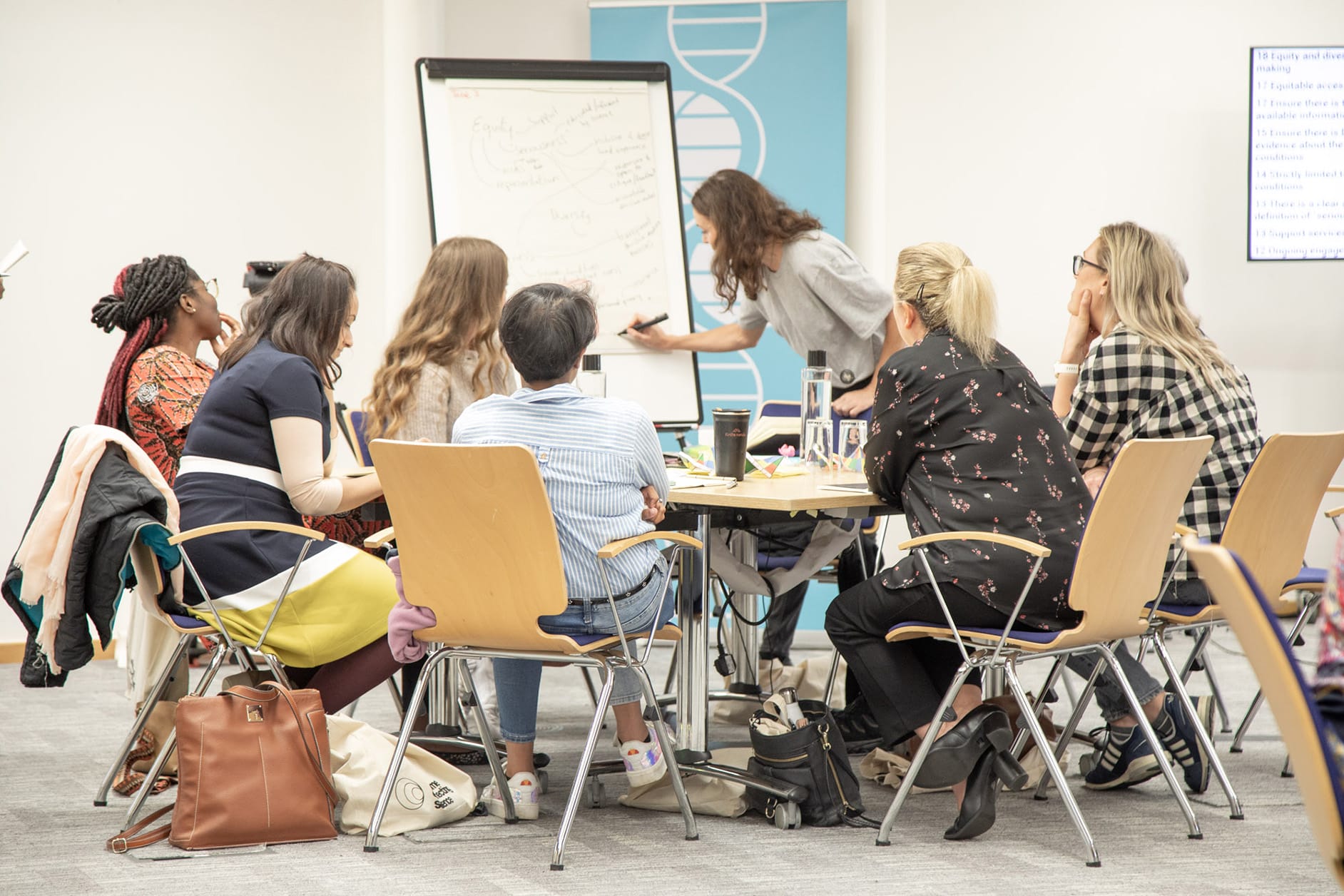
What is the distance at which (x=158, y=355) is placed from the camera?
3.48 meters

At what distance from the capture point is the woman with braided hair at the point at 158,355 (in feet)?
11.3

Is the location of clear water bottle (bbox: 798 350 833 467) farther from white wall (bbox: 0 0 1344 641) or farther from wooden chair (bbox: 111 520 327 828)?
white wall (bbox: 0 0 1344 641)

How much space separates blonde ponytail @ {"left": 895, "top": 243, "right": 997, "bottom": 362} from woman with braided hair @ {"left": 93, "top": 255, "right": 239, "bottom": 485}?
1825 millimetres

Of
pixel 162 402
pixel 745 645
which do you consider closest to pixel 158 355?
pixel 162 402

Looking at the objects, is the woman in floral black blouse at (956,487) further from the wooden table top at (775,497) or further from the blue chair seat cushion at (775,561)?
the blue chair seat cushion at (775,561)

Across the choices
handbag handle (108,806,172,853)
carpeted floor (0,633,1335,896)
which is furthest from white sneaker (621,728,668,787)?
handbag handle (108,806,172,853)

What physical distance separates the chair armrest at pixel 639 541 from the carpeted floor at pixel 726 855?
2.11ft

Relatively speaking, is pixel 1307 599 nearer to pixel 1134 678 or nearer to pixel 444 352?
pixel 1134 678

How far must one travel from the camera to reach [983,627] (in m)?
2.81

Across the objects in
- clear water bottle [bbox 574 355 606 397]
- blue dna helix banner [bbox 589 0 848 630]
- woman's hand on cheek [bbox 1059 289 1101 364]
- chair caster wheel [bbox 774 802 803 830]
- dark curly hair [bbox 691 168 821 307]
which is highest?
blue dna helix banner [bbox 589 0 848 630]

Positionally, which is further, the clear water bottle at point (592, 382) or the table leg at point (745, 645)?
the table leg at point (745, 645)

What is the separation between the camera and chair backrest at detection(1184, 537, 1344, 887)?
138cm

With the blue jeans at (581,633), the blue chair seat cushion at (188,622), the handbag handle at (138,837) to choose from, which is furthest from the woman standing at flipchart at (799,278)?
the handbag handle at (138,837)

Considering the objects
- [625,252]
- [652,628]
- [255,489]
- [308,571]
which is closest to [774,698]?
[652,628]
